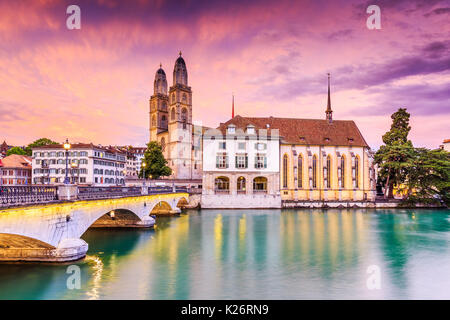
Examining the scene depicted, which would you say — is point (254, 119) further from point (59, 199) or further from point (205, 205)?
point (59, 199)

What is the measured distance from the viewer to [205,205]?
50781 millimetres

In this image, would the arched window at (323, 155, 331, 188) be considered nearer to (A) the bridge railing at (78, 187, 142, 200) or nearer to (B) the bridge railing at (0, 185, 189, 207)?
(A) the bridge railing at (78, 187, 142, 200)

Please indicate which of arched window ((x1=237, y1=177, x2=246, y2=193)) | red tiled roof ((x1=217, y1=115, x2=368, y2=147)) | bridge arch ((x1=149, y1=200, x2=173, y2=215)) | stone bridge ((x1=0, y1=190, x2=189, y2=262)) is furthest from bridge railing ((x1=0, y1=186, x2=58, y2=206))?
red tiled roof ((x1=217, y1=115, x2=368, y2=147))

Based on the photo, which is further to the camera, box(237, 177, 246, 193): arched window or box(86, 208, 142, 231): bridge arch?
box(237, 177, 246, 193): arched window

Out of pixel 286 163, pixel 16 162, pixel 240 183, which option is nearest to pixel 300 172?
pixel 286 163

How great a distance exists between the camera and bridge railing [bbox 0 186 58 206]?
12.2 m

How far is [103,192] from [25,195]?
7.94 meters

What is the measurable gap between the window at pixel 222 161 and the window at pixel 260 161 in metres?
5.09

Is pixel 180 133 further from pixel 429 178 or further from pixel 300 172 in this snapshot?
pixel 429 178

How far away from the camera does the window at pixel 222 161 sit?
170ft

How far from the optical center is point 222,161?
170ft

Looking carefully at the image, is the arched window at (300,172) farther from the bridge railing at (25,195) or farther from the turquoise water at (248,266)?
the bridge railing at (25,195)
